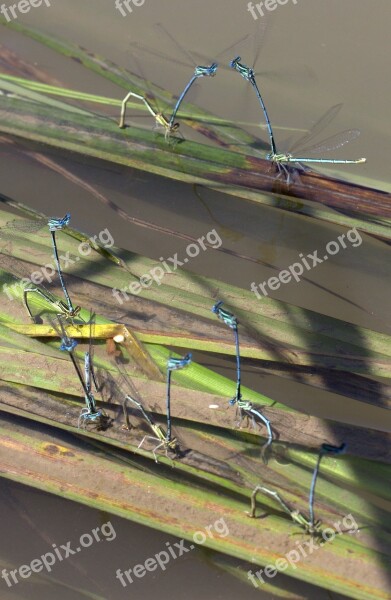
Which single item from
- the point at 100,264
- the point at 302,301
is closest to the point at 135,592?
the point at 100,264

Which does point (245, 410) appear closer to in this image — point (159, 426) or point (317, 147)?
point (159, 426)

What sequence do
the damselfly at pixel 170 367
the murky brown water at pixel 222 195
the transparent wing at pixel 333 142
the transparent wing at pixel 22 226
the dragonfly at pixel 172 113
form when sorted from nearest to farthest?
the damselfly at pixel 170 367
the murky brown water at pixel 222 195
the transparent wing at pixel 22 226
the dragonfly at pixel 172 113
the transparent wing at pixel 333 142

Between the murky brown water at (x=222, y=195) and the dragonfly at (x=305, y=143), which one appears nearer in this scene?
the murky brown water at (x=222, y=195)

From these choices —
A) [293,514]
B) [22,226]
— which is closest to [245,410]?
[293,514]

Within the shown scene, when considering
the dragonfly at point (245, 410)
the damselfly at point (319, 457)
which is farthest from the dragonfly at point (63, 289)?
the damselfly at point (319, 457)

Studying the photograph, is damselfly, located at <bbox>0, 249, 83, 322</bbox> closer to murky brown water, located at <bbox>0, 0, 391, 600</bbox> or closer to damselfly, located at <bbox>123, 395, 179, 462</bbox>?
damselfly, located at <bbox>123, 395, 179, 462</bbox>

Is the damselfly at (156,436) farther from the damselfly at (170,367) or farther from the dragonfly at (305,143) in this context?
the dragonfly at (305,143)

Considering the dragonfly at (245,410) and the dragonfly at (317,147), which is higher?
the dragonfly at (317,147)
